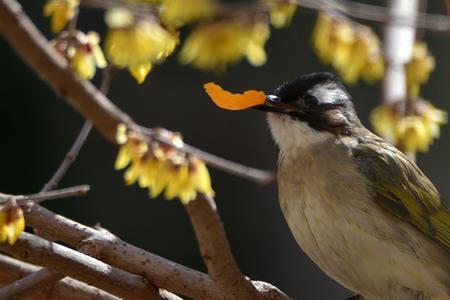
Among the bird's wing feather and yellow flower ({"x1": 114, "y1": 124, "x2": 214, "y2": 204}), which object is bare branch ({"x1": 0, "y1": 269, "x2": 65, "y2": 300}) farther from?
the bird's wing feather

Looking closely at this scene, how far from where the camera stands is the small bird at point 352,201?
3.67 m

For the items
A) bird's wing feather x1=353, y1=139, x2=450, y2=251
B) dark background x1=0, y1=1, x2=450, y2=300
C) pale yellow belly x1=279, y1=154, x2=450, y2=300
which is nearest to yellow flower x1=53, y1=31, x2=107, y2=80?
pale yellow belly x1=279, y1=154, x2=450, y2=300

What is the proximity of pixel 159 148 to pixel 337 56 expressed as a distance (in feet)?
4.28

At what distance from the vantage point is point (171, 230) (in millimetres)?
7434

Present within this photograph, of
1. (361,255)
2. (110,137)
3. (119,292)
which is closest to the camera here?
(110,137)

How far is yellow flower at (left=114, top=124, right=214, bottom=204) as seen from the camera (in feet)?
6.84

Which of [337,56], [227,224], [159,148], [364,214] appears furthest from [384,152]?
[227,224]

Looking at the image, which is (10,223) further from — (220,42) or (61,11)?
(220,42)

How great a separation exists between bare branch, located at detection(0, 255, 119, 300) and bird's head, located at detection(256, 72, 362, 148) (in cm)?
94

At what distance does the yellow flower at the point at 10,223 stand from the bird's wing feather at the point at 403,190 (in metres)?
1.79

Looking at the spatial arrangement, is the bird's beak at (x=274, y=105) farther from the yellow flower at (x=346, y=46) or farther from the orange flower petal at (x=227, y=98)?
the orange flower petal at (x=227, y=98)

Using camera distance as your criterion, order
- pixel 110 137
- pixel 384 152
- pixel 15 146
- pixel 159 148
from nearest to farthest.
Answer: pixel 110 137 → pixel 159 148 → pixel 384 152 → pixel 15 146

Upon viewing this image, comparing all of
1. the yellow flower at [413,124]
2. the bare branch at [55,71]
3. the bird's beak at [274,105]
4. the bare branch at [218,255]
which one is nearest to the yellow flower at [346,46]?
the yellow flower at [413,124]

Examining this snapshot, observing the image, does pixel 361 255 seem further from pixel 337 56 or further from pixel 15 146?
pixel 15 146
